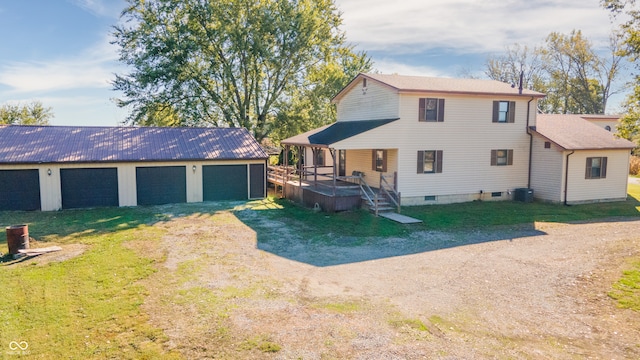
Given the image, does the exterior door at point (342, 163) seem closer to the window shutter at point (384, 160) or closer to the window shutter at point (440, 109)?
the window shutter at point (384, 160)

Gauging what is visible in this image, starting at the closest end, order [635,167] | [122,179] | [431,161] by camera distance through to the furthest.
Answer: [122,179]
[431,161]
[635,167]

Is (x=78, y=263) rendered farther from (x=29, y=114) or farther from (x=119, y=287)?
(x=29, y=114)

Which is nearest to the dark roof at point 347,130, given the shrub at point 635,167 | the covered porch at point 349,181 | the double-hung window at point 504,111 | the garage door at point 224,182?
the covered porch at point 349,181

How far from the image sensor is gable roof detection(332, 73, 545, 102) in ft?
62.5

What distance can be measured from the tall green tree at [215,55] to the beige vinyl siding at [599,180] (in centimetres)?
1857

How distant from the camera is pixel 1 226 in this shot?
14992 millimetres

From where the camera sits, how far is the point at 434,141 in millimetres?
19438

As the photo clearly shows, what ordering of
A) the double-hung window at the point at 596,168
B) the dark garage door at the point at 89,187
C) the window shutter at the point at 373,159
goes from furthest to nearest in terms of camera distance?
1. the window shutter at the point at 373,159
2. the double-hung window at the point at 596,168
3. the dark garage door at the point at 89,187

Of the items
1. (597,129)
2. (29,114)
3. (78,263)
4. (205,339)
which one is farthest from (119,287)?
(29,114)

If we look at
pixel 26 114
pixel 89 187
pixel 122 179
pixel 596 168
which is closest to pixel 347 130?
pixel 122 179

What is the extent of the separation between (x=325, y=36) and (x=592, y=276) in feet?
83.7

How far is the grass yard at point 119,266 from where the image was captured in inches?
262

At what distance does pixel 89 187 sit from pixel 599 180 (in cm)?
2403

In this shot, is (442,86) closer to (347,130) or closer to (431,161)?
(431,161)
